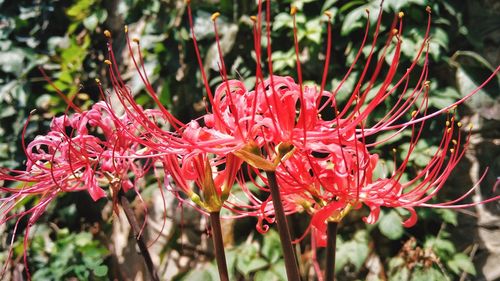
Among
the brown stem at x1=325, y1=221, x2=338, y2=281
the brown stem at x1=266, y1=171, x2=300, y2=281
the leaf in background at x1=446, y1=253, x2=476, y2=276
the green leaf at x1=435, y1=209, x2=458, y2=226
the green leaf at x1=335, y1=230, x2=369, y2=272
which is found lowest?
the leaf in background at x1=446, y1=253, x2=476, y2=276

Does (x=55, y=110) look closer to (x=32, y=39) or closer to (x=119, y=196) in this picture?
(x=32, y=39)

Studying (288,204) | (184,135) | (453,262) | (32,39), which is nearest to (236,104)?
(184,135)

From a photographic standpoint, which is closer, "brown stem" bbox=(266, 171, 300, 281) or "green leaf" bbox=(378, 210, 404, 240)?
"brown stem" bbox=(266, 171, 300, 281)

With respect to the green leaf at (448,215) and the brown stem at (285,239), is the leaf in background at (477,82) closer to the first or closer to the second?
the green leaf at (448,215)

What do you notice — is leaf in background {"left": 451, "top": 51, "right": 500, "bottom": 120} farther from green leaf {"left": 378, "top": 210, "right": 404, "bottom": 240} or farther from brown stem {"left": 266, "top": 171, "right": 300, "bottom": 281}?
brown stem {"left": 266, "top": 171, "right": 300, "bottom": 281}

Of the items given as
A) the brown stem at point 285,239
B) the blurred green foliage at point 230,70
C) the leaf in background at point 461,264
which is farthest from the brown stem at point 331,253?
the leaf in background at point 461,264

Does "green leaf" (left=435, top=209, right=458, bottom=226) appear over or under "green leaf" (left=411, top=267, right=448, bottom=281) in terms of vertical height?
over

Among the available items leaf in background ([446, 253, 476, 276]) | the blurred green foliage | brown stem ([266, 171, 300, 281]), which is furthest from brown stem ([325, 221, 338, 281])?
leaf in background ([446, 253, 476, 276])

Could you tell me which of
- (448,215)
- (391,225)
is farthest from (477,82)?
(391,225)

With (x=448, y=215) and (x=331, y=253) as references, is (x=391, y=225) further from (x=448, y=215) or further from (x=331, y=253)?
(x=331, y=253)
